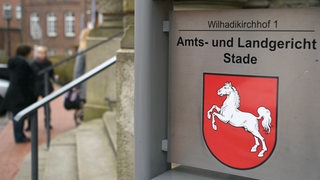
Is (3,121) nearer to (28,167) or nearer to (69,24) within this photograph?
(28,167)

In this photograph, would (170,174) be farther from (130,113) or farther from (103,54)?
Result: (103,54)

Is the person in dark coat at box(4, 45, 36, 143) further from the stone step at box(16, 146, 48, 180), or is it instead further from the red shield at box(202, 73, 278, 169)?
the red shield at box(202, 73, 278, 169)

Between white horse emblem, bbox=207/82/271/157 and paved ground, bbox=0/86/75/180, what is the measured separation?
398cm

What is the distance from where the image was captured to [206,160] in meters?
2.25

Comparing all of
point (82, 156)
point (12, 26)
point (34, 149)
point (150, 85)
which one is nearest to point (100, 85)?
point (82, 156)

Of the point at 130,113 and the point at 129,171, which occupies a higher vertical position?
the point at 130,113

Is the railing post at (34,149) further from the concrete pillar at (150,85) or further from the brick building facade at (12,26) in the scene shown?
the brick building facade at (12,26)

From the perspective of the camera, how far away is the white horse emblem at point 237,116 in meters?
2.07

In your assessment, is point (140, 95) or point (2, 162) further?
point (2, 162)

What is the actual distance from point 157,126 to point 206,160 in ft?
0.90

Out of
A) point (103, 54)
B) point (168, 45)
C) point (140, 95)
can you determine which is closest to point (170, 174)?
point (140, 95)

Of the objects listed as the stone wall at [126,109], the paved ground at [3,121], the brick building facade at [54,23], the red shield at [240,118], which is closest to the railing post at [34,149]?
the stone wall at [126,109]

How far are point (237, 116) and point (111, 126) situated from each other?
13.5 ft

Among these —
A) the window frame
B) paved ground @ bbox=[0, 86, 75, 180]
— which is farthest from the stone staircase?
the window frame
